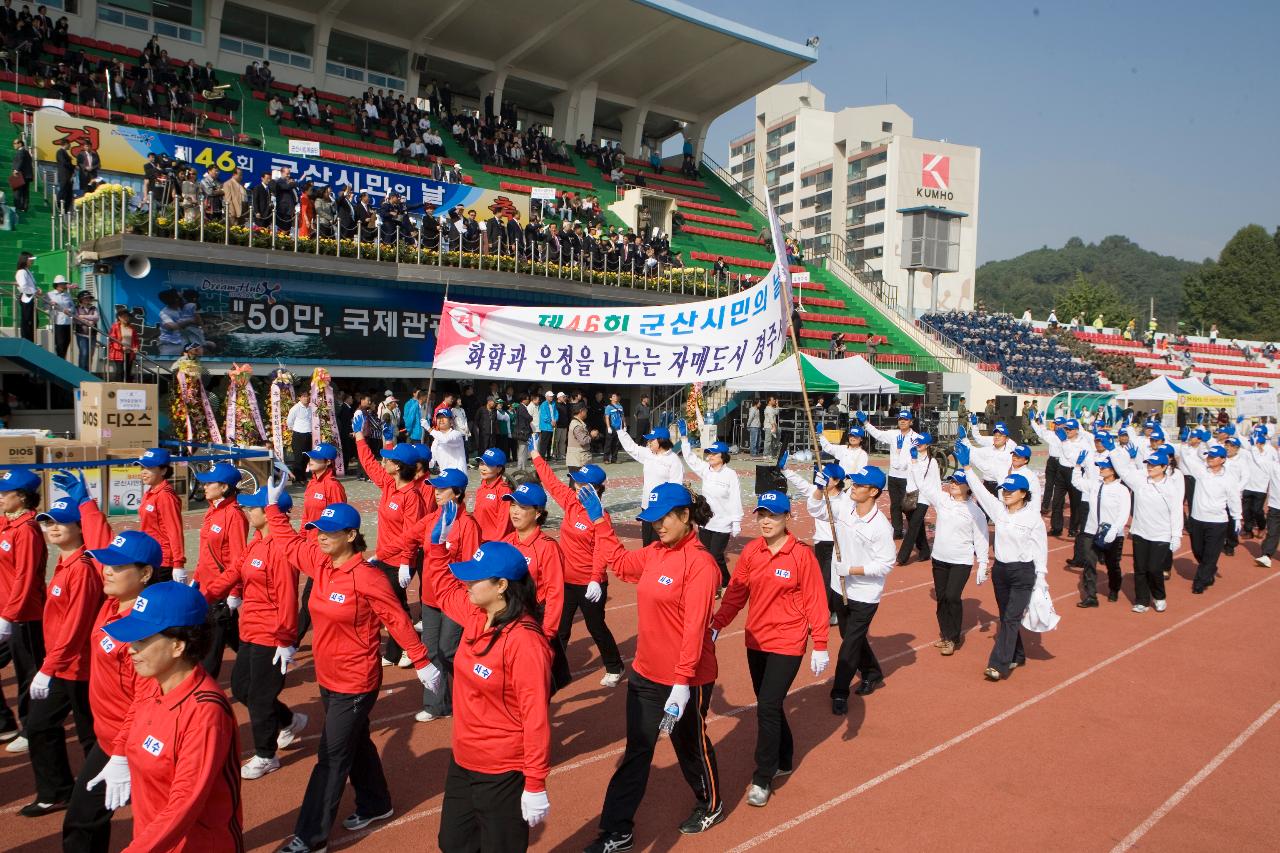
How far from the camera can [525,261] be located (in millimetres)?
22406

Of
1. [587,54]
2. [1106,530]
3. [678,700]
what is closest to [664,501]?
[678,700]

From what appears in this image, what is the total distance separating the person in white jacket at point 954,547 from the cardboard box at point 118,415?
1187cm

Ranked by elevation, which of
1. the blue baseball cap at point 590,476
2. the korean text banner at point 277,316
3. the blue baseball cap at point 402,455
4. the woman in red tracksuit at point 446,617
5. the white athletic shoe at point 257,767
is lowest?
the white athletic shoe at point 257,767

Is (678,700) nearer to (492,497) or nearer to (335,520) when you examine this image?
(335,520)

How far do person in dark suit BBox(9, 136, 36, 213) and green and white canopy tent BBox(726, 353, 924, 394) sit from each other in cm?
1640

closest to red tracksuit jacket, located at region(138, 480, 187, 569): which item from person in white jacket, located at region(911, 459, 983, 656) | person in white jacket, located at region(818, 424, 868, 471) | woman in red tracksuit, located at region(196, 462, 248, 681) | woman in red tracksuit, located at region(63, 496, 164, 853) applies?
woman in red tracksuit, located at region(196, 462, 248, 681)

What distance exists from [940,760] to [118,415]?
12850 millimetres

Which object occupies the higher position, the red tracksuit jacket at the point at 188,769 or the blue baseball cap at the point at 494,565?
the blue baseball cap at the point at 494,565

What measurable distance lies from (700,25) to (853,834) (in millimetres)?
34742

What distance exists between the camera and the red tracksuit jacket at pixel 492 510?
739cm

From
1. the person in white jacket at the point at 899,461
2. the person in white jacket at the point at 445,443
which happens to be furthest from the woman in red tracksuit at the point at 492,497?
the person in white jacket at the point at 899,461

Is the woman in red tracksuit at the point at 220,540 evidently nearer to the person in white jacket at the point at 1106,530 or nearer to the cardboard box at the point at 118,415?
the cardboard box at the point at 118,415

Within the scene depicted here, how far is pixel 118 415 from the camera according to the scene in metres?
13.7

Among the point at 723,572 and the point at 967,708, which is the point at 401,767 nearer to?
the point at 967,708
